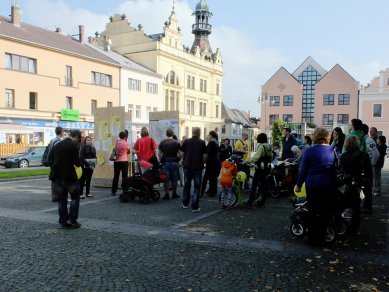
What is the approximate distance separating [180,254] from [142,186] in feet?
15.6

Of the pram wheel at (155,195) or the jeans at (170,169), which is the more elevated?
the jeans at (170,169)

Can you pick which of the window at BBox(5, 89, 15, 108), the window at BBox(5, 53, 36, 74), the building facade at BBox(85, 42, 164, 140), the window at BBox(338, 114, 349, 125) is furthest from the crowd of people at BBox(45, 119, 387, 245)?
the window at BBox(338, 114, 349, 125)

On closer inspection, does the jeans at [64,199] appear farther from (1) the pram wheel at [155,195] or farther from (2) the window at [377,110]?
(2) the window at [377,110]

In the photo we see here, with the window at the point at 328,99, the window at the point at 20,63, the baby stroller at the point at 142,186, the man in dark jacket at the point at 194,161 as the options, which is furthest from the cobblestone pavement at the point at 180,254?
the window at the point at 328,99

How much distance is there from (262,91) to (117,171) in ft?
197

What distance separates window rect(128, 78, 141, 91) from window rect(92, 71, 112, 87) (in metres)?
3.30

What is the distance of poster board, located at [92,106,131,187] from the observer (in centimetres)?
1312

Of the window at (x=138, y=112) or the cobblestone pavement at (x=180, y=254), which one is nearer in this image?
the cobblestone pavement at (x=180, y=254)

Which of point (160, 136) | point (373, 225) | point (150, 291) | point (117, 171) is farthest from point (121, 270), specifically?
point (160, 136)

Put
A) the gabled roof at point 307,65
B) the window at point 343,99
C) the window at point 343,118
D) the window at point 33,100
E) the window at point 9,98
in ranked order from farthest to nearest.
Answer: the gabled roof at point 307,65
the window at point 343,99
the window at point 343,118
the window at point 33,100
the window at point 9,98

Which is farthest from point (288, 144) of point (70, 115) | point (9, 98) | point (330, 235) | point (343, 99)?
point (343, 99)

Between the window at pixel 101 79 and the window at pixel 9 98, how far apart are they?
33.3ft

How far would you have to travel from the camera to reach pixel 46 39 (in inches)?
1585

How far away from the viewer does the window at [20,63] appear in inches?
1398
